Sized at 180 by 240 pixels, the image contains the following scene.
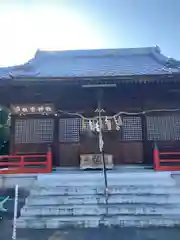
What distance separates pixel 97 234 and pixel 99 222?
0.56m

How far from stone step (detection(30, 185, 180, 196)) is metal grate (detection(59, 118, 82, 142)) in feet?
8.84

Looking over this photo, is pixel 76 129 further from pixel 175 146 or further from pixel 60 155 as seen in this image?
pixel 175 146

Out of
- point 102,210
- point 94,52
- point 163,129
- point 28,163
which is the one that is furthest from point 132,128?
point 94,52

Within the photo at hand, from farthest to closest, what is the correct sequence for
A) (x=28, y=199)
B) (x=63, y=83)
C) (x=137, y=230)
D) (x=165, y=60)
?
(x=165, y=60) → (x=63, y=83) → (x=28, y=199) → (x=137, y=230)

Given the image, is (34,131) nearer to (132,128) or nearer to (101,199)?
(132,128)

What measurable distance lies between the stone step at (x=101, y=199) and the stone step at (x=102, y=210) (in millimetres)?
156

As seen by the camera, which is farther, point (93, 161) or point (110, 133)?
point (110, 133)

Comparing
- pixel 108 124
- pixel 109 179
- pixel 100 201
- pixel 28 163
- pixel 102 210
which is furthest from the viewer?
pixel 108 124

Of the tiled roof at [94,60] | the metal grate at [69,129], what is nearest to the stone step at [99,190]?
the metal grate at [69,129]

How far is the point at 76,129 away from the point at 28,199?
3.65 m

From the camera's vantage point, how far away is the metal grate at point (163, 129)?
1024cm

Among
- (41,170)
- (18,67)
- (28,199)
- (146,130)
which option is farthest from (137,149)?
(18,67)

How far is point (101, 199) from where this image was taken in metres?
7.34

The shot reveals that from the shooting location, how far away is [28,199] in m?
7.55
